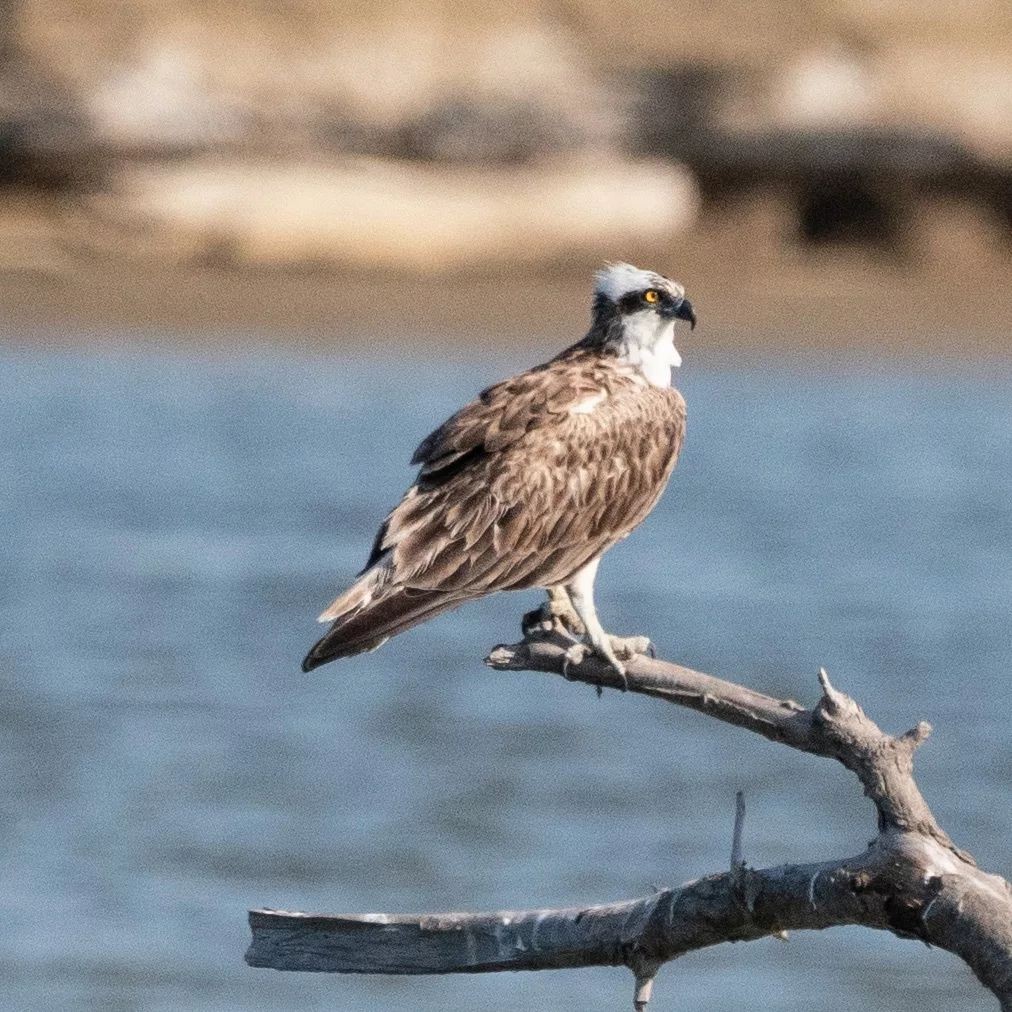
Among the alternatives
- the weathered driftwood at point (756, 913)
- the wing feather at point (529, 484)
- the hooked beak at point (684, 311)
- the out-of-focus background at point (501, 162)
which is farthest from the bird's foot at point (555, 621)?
the out-of-focus background at point (501, 162)

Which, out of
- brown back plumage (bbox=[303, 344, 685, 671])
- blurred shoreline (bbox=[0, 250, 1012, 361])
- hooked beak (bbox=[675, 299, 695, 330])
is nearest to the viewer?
brown back plumage (bbox=[303, 344, 685, 671])

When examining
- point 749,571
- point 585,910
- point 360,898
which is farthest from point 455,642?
point 585,910

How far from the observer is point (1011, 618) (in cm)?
1652

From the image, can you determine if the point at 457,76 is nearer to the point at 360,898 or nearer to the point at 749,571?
the point at 749,571

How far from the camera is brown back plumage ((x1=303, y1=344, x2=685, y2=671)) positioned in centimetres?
735

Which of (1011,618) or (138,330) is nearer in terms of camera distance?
(1011,618)

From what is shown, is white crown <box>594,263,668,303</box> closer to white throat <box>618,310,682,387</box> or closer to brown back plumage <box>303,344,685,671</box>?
white throat <box>618,310,682,387</box>

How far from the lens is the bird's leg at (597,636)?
6.53m

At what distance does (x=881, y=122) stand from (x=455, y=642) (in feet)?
60.1

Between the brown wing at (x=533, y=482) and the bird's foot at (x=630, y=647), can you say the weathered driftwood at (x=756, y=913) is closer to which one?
the bird's foot at (x=630, y=647)

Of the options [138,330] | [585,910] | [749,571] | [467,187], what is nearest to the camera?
[585,910]

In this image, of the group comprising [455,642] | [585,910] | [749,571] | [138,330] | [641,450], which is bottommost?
[585,910]

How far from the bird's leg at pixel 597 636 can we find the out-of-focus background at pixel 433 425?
247 centimetres

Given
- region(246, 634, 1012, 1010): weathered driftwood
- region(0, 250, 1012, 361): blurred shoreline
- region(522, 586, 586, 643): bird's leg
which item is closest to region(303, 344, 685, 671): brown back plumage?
region(522, 586, 586, 643): bird's leg
